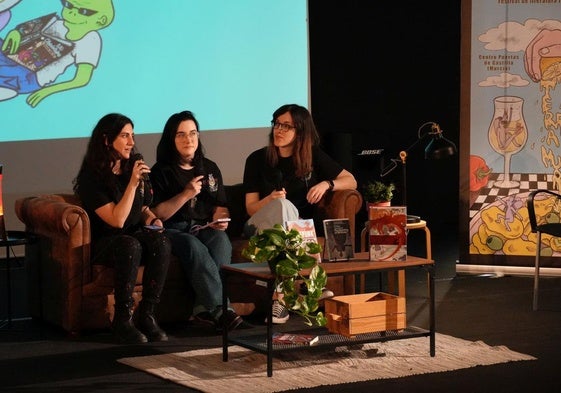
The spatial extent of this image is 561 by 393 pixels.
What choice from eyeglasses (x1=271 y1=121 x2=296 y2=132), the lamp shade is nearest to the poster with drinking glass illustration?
the lamp shade

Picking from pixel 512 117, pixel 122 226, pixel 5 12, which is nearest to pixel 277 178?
pixel 122 226

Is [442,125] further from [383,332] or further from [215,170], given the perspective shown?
[383,332]

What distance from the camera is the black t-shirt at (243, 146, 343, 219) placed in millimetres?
6000

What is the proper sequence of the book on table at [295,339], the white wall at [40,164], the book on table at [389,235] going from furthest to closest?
1. the white wall at [40,164]
2. the book on table at [389,235]
3. the book on table at [295,339]

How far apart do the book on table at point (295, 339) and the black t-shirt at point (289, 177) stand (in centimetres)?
136

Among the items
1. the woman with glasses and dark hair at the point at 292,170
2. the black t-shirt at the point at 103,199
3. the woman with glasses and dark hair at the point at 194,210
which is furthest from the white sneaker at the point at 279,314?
the black t-shirt at the point at 103,199

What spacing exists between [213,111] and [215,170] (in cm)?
214

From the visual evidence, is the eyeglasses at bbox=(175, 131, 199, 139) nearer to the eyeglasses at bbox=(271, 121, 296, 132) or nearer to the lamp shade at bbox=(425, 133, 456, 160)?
the eyeglasses at bbox=(271, 121, 296, 132)

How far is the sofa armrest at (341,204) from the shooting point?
6.01 m

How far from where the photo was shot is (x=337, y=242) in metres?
4.88

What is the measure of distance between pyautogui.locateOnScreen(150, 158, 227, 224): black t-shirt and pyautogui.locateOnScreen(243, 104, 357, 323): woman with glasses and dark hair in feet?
0.66

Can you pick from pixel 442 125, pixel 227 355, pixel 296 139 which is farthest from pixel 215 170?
pixel 442 125

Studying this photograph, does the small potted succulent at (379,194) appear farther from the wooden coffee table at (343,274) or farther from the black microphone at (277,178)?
the wooden coffee table at (343,274)

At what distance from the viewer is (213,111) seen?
26.2ft
